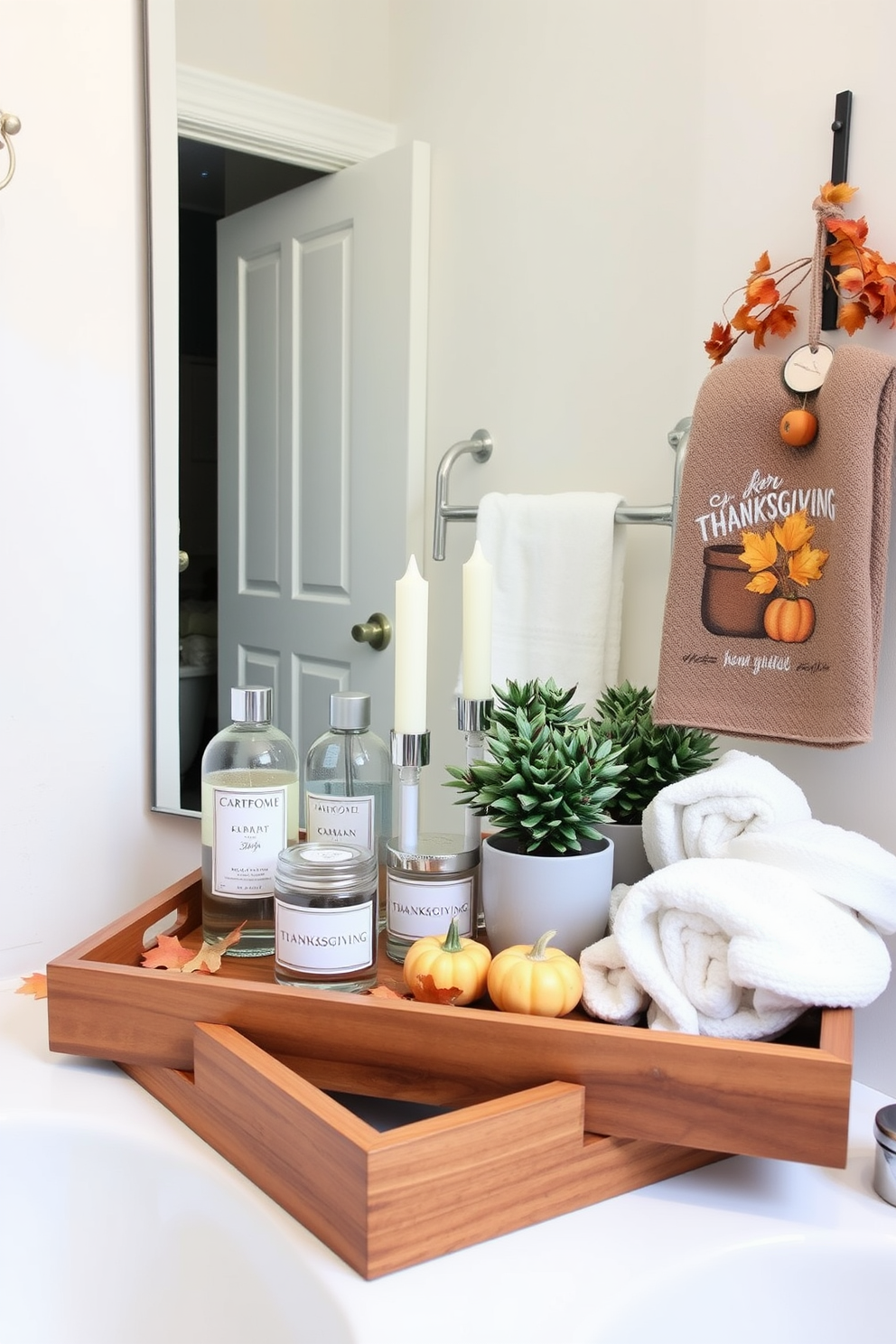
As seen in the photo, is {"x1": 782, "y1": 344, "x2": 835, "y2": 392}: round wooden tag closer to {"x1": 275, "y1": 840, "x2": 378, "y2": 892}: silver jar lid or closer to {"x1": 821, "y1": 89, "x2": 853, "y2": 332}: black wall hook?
{"x1": 821, "y1": 89, "x2": 853, "y2": 332}: black wall hook

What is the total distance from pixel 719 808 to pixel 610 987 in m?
0.16

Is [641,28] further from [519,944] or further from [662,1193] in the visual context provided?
[662,1193]

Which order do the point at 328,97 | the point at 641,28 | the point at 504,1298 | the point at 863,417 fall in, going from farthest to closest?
the point at 328,97 < the point at 641,28 < the point at 863,417 < the point at 504,1298

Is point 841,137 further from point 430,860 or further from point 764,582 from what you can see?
point 430,860

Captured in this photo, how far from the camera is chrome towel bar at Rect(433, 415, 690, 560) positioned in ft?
3.19

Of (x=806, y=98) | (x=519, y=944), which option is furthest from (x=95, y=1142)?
(x=806, y=98)

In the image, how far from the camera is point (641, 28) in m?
0.98

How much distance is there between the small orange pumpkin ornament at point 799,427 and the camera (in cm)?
83

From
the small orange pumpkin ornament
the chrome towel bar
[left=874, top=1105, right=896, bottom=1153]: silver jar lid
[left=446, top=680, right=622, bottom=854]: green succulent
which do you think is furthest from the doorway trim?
[left=874, top=1105, right=896, bottom=1153]: silver jar lid

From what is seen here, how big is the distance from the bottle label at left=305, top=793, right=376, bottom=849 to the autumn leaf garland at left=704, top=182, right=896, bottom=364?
0.50 meters

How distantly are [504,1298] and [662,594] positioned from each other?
0.61m

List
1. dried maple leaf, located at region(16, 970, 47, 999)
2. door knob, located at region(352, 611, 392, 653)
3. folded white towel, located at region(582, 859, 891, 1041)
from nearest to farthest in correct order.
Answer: folded white towel, located at region(582, 859, 891, 1041) < dried maple leaf, located at region(16, 970, 47, 999) < door knob, located at region(352, 611, 392, 653)

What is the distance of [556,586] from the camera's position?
3.42ft

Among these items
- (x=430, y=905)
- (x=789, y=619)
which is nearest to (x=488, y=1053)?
(x=430, y=905)
